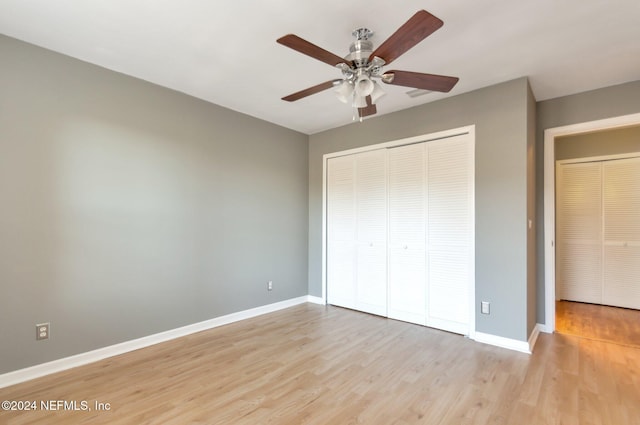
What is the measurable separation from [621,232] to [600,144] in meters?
1.31


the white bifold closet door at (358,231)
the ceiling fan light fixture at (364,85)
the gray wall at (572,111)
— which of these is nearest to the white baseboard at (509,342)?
the gray wall at (572,111)

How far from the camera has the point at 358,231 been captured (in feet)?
13.9

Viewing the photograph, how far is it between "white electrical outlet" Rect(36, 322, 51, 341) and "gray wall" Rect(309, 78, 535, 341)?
389cm

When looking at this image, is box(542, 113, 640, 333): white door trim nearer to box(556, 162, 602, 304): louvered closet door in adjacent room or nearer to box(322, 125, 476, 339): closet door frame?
box(322, 125, 476, 339): closet door frame

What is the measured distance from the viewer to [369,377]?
2.38 metres

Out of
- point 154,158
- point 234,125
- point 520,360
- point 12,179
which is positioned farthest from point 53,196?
point 520,360

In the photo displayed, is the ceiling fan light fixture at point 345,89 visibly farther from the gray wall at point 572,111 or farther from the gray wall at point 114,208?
the gray wall at point 572,111

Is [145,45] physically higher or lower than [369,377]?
higher

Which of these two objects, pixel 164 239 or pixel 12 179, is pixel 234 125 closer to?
pixel 164 239

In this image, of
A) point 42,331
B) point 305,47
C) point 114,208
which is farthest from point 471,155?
point 42,331

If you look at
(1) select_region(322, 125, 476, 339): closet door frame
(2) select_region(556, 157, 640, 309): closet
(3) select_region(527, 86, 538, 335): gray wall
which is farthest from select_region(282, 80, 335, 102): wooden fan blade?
(2) select_region(556, 157, 640, 309): closet

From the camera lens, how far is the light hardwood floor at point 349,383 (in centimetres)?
191

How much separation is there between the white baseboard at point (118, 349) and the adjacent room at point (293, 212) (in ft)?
0.05

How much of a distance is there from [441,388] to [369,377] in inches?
21.0
